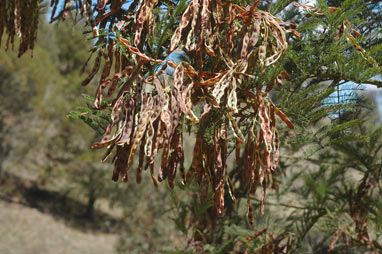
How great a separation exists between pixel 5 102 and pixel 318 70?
13519mm

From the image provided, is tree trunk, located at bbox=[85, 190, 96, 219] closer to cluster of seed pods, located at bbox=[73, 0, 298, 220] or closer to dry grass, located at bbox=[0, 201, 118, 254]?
dry grass, located at bbox=[0, 201, 118, 254]

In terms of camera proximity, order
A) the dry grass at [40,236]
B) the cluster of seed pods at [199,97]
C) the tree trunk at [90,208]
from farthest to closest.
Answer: the tree trunk at [90,208], the dry grass at [40,236], the cluster of seed pods at [199,97]

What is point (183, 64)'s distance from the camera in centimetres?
96

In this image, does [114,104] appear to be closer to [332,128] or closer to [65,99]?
[332,128]

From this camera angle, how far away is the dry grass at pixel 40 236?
1060 centimetres

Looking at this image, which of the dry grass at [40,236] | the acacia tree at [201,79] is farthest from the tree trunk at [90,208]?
the acacia tree at [201,79]

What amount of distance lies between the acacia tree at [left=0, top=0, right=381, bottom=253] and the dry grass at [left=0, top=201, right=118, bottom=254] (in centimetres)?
1043

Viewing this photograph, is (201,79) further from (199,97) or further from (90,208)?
(90,208)

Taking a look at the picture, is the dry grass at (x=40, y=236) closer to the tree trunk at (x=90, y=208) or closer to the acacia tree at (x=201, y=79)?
the tree trunk at (x=90, y=208)

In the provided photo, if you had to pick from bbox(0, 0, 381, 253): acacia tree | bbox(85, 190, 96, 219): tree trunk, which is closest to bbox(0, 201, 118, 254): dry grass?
bbox(85, 190, 96, 219): tree trunk

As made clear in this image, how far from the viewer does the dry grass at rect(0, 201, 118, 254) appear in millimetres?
10597

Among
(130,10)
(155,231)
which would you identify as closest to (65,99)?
(155,231)

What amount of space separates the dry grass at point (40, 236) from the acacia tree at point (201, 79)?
10.4 m

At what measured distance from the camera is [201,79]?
91 centimetres
